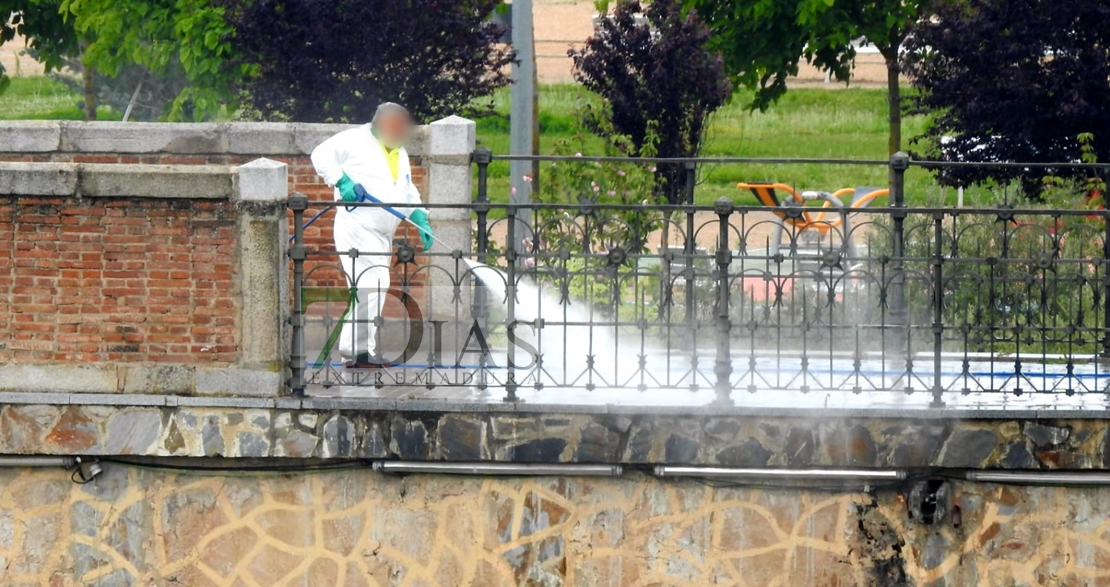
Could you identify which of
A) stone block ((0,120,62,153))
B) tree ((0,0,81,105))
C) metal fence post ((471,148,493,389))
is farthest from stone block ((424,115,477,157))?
tree ((0,0,81,105))

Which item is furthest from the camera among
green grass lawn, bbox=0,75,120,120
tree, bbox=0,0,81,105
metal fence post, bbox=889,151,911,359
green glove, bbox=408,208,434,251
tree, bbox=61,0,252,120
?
green grass lawn, bbox=0,75,120,120

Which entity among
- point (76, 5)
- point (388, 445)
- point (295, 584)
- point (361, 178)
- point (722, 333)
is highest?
point (76, 5)

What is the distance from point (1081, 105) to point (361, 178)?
8824mm

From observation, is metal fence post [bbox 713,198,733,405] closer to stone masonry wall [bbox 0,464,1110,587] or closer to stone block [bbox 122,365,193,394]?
stone masonry wall [bbox 0,464,1110,587]

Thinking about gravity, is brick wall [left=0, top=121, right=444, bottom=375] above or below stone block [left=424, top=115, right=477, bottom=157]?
below

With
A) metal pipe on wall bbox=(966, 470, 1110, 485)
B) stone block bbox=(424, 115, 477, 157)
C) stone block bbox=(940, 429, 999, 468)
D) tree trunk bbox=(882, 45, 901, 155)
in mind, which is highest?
tree trunk bbox=(882, 45, 901, 155)

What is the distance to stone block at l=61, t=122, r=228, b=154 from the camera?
11.6m

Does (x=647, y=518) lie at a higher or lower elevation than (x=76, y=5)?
lower

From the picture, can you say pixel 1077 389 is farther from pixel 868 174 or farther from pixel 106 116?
pixel 106 116

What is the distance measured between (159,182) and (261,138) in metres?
2.53

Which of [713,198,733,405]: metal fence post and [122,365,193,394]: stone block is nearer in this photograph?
[713,198,733,405]: metal fence post

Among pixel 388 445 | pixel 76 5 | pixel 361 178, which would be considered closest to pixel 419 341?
pixel 361 178

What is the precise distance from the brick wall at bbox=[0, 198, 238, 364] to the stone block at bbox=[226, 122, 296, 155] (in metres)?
2.41

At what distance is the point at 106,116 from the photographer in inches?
1138
